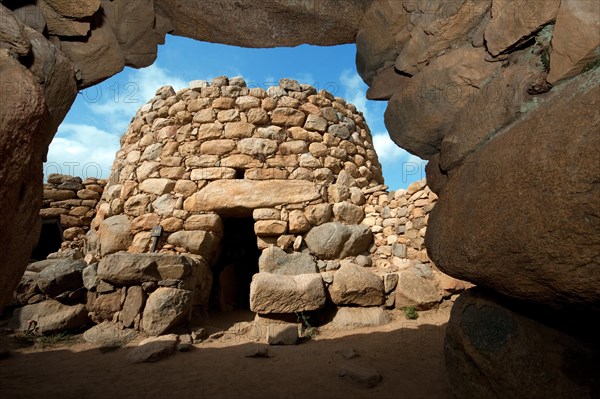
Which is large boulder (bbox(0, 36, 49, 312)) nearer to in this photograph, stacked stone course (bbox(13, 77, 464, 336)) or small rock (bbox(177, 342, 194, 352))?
small rock (bbox(177, 342, 194, 352))

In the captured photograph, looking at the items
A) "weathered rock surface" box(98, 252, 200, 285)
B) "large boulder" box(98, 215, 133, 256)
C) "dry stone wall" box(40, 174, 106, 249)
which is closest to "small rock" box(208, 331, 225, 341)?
"weathered rock surface" box(98, 252, 200, 285)

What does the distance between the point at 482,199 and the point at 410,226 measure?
3.99 metres

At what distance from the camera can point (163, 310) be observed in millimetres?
4297

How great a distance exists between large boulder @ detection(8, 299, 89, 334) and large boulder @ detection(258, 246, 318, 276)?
8.00ft

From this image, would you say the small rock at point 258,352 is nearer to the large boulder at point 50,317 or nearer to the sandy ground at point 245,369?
the sandy ground at point 245,369

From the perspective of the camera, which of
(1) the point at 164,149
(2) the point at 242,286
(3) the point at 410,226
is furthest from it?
(2) the point at 242,286

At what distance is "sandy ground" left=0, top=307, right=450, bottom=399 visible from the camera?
2719 millimetres

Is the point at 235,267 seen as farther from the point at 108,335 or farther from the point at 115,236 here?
the point at 108,335

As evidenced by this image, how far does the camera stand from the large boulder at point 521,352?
151 centimetres

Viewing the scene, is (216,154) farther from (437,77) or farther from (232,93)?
(437,77)

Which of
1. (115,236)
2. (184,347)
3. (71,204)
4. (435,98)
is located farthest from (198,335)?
(71,204)

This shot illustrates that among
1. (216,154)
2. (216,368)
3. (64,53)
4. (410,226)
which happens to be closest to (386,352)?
(216,368)

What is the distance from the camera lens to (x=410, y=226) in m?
5.32

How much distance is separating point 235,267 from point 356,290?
3186mm
